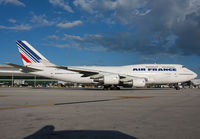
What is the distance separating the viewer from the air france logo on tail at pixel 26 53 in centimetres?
3197

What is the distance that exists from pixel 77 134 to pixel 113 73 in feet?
79.0

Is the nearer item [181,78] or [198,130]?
[198,130]

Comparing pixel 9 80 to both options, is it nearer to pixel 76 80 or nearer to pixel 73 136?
pixel 76 80

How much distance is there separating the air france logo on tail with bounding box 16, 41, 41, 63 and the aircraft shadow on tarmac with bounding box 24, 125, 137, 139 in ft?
93.9

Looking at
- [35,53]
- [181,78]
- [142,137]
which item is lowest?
[142,137]

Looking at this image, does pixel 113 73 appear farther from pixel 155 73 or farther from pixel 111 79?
pixel 155 73

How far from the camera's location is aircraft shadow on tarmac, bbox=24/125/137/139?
4660 mm

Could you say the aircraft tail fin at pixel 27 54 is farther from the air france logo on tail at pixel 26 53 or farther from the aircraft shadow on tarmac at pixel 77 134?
the aircraft shadow on tarmac at pixel 77 134

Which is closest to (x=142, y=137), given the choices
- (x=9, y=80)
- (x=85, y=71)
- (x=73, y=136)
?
(x=73, y=136)

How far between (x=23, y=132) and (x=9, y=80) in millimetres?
89057

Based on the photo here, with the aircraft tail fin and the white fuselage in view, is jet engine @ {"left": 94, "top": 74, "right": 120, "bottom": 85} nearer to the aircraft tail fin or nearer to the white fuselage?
the white fuselage

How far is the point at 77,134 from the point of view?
4.91 m

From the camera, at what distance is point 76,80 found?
32.3m

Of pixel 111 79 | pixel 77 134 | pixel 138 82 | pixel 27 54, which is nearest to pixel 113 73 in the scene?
pixel 111 79
